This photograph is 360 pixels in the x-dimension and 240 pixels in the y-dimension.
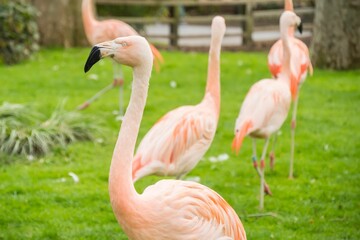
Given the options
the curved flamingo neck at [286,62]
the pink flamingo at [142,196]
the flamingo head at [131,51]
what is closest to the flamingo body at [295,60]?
the curved flamingo neck at [286,62]

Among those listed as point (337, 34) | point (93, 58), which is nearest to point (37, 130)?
point (93, 58)

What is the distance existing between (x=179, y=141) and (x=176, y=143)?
0.11 ft

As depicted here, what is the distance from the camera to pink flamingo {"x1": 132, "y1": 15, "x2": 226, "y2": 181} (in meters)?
5.53

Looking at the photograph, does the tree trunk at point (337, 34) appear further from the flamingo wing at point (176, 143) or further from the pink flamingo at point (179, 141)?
the flamingo wing at point (176, 143)

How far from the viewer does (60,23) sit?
15227 millimetres

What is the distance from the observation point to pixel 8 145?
7.82m

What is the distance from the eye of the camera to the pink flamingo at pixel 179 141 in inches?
218

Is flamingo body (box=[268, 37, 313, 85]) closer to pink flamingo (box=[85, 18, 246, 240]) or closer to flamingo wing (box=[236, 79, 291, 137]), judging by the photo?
flamingo wing (box=[236, 79, 291, 137])

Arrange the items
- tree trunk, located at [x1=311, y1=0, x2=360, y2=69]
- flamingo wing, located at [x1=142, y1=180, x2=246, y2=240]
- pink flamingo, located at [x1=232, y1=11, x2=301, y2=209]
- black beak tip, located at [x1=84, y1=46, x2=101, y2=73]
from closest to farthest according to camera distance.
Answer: black beak tip, located at [x1=84, y1=46, x2=101, y2=73] → flamingo wing, located at [x1=142, y1=180, x2=246, y2=240] → pink flamingo, located at [x1=232, y1=11, x2=301, y2=209] → tree trunk, located at [x1=311, y1=0, x2=360, y2=69]

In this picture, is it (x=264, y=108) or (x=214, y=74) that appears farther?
(x=264, y=108)

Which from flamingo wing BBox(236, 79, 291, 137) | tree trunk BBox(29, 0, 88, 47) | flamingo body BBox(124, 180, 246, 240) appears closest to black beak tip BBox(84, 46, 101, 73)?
flamingo body BBox(124, 180, 246, 240)

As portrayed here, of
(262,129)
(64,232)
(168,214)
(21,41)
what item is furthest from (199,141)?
(21,41)

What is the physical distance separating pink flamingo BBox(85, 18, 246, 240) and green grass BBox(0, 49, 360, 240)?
169 centimetres

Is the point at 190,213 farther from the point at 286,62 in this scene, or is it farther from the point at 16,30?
the point at 16,30
